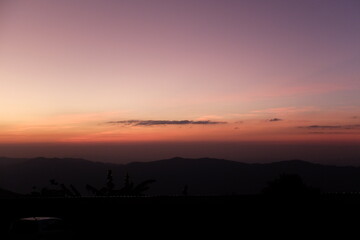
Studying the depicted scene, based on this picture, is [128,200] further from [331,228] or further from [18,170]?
[18,170]

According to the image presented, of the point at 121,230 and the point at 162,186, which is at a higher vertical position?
the point at 121,230

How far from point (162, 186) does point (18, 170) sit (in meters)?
64.3

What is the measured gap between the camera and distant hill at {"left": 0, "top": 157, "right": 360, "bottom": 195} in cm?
11531

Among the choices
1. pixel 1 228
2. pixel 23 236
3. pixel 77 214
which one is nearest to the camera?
pixel 23 236

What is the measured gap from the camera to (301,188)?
38312 millimetres

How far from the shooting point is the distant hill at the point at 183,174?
115312mm

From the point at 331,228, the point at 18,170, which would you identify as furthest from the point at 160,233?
the point at 18,170

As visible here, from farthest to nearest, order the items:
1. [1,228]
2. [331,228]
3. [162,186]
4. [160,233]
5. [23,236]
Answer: [162,186], [1,228], [160,233], [331,228], [23,236]

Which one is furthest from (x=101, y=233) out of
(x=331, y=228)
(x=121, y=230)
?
(x=331, y=228)

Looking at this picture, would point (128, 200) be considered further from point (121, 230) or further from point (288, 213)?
point (288, 213)

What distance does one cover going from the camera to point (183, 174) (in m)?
141

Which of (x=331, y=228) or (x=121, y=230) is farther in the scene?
(x=121, y=230)

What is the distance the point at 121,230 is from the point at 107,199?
99.5 inches

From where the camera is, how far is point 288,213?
1961 cm
